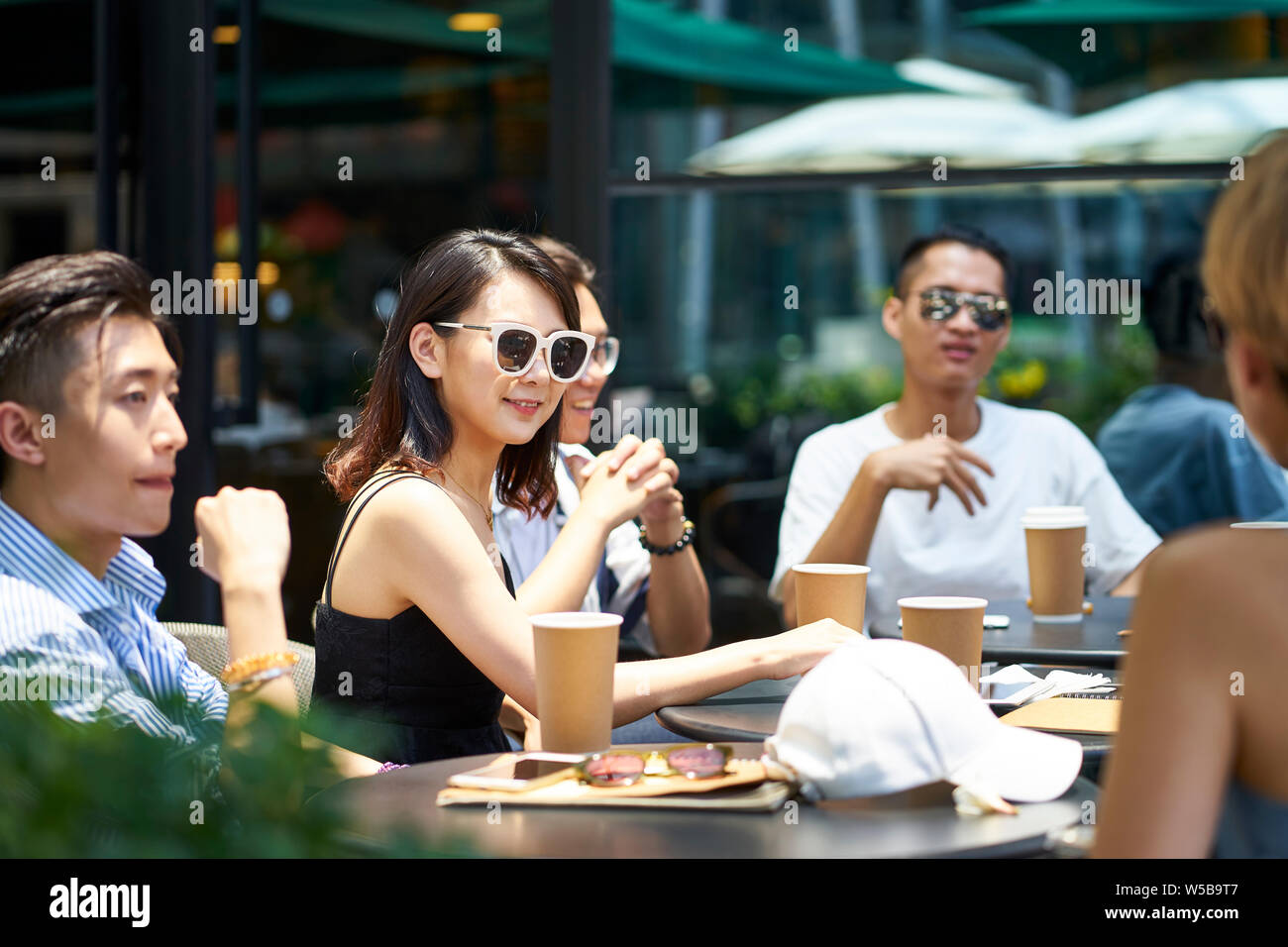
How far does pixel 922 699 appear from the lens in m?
1.42

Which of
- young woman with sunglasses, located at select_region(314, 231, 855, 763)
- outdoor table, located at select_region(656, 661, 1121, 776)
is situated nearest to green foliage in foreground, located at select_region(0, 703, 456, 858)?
young woman with sunglasses, located at select_region(314, 231, 855, 763)

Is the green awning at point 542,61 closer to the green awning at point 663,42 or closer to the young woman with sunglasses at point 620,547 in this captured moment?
the green awning at point 663,42

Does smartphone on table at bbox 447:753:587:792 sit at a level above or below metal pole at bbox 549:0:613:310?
below

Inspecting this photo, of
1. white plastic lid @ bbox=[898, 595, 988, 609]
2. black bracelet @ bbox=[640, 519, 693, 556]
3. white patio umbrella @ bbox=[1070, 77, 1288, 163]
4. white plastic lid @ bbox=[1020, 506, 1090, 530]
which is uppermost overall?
white patio umbrella @ bbox=[1070, 77, 1288, 163]

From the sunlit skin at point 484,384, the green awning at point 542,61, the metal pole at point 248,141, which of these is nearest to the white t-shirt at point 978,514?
the sunlit skin at point 484,384

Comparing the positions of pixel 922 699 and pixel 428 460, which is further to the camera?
pixel 428 460

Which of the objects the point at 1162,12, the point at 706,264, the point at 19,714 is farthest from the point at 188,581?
the point at 706,264

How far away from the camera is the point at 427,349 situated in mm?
2314

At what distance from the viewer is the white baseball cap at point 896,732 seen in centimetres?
142

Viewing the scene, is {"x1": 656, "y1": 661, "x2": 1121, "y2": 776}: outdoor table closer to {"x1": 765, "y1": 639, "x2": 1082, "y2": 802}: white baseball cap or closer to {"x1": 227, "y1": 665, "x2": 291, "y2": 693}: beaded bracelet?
{"x1": 765, "y1": 639, "x2": 1082, "y2": 802}: white baseball cap

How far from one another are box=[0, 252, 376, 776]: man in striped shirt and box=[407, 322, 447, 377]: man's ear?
0.62m

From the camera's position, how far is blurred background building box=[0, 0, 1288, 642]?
363cm

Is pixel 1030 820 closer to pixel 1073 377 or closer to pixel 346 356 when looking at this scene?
pixel 1073 377

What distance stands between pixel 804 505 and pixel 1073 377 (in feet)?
10.1
